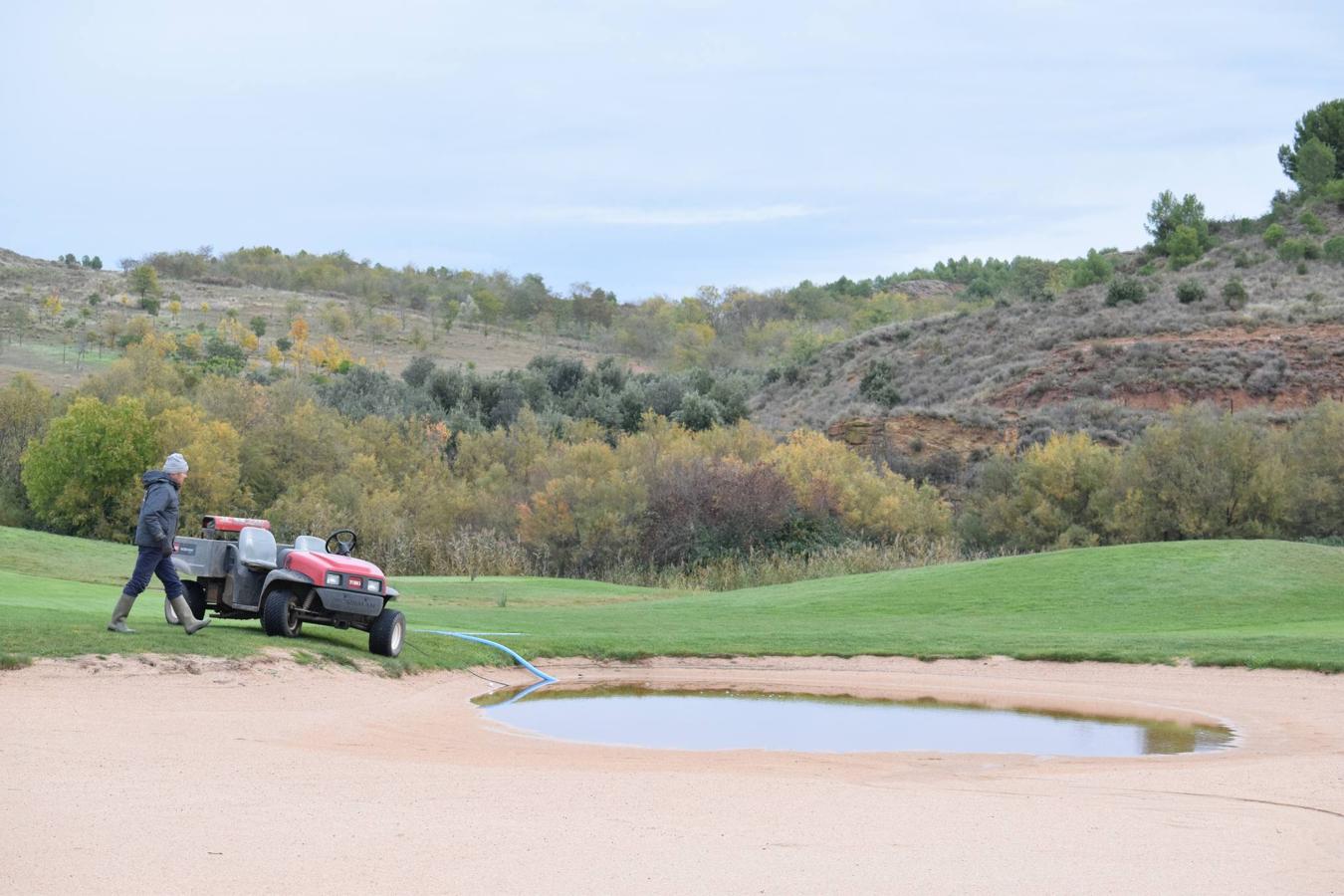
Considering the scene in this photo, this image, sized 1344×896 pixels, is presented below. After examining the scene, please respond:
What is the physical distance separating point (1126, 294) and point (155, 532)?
69.6m

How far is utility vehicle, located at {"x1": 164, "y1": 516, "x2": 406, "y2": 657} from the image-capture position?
15.6 m

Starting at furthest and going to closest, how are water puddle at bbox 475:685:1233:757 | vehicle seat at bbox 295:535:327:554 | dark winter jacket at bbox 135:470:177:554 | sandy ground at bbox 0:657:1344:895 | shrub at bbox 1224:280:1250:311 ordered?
shrub at bbox 1224:280:1250:311 → vehicle seat at bbox 295:535:327:554 → dark winter jacket at bbox 135:470:177:554 → water puddle at bbox 475:685:1233:757 → sandy ground at bbox 0:657:1344:895

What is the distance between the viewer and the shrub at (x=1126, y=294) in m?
75.5

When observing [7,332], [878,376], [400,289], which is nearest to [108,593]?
[878,376]

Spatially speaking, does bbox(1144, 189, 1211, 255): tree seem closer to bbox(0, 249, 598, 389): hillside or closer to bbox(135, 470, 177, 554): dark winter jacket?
bbox(0, 249, 598, 389): hillside

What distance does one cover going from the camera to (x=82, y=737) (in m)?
10.5

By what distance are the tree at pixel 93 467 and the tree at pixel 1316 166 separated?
76.4m

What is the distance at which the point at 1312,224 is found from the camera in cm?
8319

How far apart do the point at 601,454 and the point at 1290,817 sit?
131 ft

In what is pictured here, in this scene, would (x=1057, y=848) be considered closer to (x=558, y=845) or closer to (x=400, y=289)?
(x=558, y=845)

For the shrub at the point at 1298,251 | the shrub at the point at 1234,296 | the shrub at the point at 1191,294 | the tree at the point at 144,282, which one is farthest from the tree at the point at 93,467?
the tree at the point at 144,282

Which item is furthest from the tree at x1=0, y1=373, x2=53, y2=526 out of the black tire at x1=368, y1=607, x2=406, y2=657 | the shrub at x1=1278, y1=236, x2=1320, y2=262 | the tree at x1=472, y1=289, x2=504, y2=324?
the tree at x1=472, y1=289, x2=504, y2=324

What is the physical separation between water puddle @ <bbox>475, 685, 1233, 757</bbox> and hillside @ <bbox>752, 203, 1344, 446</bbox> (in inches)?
1753

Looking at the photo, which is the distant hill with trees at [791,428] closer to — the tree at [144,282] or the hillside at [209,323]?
the hillside at [209,323]
